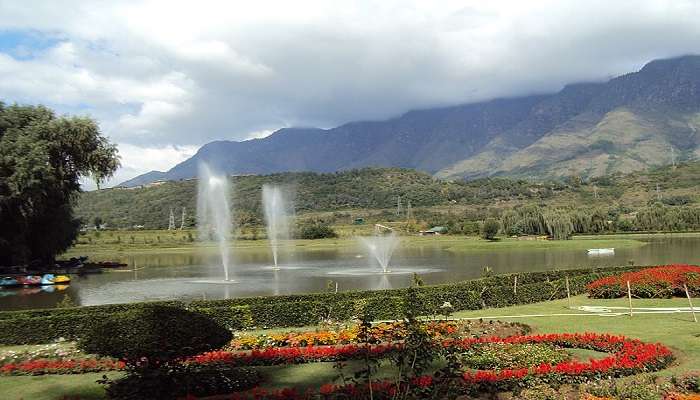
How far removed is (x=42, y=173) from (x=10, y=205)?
3.64 m

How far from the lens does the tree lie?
47.4m

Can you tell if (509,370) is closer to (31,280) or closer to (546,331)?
(546,331)

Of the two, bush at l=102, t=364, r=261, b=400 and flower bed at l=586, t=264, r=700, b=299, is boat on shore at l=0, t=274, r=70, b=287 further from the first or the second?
flower bed at l=586, t=264, r=700, b=299

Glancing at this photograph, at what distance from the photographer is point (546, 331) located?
18859mm

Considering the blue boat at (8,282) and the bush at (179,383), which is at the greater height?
the bush at (179,383)

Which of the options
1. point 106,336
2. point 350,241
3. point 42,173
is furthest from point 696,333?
point 350,241

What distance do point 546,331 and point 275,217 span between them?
60029 millimetres

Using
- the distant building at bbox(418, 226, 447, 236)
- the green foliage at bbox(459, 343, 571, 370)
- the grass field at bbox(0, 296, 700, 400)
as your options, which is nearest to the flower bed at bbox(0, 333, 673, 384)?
the green foliage at bbox(459, 343, 571, 370)

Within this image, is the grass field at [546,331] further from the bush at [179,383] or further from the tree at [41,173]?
the tree at [41,173]

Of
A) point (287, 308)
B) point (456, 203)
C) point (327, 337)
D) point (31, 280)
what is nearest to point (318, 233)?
point (456, 203)

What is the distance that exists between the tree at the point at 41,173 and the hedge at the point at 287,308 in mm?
28285

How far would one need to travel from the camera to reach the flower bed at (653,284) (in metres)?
26.8

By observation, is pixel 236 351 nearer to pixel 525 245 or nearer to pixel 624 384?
pixel 624 384

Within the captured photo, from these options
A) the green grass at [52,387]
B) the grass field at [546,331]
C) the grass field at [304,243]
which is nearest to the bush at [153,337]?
the green grass at [52,387]
